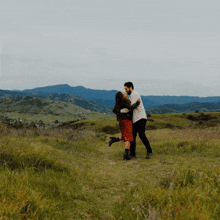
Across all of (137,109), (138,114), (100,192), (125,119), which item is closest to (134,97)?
(137,109)

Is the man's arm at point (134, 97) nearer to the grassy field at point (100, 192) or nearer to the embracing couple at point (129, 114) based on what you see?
the embracing couple at point (129, 114)

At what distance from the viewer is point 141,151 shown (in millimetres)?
9102

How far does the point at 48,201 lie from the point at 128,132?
→ 191 inches

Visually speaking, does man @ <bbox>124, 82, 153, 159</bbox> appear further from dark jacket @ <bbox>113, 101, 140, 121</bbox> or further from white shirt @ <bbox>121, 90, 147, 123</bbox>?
dark jacket @ <bbox>113, 101, 140, 121</bbox>

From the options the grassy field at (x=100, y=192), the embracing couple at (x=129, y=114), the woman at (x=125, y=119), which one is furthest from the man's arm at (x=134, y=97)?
the grassy field at (x=100, y=192)

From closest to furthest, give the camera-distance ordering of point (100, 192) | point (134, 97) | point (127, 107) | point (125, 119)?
point (100, 192)
point (127, 107)
point (134, 97)
point (125, 119)

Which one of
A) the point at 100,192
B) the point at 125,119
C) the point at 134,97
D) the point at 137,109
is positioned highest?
the point at 134,97

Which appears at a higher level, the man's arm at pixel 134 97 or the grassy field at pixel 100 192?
the man's arm at pixel 134 97

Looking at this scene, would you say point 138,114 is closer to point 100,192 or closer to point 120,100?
point 120,100

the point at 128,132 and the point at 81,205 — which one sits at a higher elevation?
the point at 128,132

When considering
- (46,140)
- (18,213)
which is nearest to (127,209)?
(18,213)

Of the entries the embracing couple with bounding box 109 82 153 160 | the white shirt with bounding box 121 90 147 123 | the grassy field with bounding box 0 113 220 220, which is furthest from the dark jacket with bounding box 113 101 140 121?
the grassy field with bounding box 0 113 220 220

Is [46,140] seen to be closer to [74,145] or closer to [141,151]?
[74,145]

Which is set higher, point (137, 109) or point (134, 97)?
point (134, 97)
